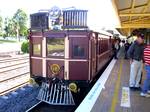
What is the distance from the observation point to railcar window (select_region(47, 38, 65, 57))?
33.2ft

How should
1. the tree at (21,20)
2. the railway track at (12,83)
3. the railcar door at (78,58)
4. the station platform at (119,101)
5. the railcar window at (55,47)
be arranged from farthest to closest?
the tree at (21,20), the railway track at (12,83), the railcar window at (55,47), the railcar door at (78,58), the station platform at (119,101)

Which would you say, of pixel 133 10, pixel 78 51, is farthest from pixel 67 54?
pixel 133 10

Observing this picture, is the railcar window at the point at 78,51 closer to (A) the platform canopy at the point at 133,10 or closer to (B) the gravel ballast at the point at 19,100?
(A) the platform canopy at the point at 133,10

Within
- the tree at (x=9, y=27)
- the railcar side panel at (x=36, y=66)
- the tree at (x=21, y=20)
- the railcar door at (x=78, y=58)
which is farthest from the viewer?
the tree at (x=21, y=20)

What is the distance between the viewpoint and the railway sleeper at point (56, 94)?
1012cm

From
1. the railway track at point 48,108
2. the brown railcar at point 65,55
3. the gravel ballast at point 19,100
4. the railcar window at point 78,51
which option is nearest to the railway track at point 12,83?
the gravel ballast at point 19,100

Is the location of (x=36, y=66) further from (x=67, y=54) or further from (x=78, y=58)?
(x=78, y=58)

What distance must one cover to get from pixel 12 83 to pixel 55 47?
540 cm

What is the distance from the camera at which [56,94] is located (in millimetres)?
10227

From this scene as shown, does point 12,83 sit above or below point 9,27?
below

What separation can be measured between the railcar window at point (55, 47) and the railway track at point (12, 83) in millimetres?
3264

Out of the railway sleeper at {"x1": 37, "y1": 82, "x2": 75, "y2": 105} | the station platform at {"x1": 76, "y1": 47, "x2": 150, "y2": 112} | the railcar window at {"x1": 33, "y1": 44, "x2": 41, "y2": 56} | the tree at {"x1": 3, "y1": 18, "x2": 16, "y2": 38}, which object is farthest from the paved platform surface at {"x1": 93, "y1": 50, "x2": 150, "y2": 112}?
the tree at {"x1": 3, "y1": 18, "x2": 16, "y2": 38}

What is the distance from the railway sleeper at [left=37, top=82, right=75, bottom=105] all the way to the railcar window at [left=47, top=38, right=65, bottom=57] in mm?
1069

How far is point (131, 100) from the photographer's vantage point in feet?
27.3
